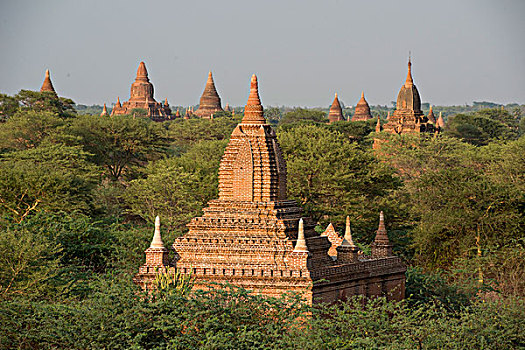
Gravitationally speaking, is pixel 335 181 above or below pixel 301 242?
above

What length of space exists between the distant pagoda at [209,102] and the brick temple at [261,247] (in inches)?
4138

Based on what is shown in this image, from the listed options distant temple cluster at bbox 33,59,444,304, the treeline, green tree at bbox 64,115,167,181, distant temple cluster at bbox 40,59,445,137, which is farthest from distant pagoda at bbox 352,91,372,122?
distant temple cluster at bbox 33,59,444,304

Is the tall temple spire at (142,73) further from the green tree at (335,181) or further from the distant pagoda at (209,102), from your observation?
the green tree at (335,181)

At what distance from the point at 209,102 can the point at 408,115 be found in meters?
49.6

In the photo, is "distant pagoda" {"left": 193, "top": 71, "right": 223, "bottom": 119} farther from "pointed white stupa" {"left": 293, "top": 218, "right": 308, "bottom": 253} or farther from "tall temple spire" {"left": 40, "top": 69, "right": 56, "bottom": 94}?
"pointed white stupa" {"left": 293, "top": 218, "right": 308, "bottom": 253}

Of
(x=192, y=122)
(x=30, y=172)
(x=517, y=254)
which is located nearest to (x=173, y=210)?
(x=30, y=172)

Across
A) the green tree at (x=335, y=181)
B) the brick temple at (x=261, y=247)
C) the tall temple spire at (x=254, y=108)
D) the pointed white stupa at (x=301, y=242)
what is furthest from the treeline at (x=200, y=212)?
the tall temple spire at (x=254, y=108)

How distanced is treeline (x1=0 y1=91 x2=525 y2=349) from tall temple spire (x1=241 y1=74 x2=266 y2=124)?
559 cm

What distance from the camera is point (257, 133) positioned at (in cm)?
2545

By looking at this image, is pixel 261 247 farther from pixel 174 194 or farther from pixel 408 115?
pixel 408 115

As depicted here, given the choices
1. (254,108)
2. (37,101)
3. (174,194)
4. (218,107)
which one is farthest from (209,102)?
(254,108)

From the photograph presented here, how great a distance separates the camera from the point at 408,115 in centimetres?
8775

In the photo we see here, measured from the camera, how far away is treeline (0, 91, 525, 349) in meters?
20.5

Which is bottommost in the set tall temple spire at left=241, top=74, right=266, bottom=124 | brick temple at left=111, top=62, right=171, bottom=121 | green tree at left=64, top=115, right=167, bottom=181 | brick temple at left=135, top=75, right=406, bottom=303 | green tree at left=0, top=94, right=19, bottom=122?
brick temple at left=135, top=75, right=406, bottom=303
